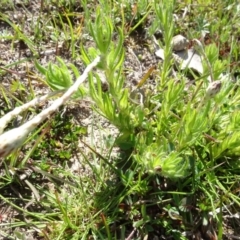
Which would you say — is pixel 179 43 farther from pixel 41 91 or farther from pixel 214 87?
pixel 214 87

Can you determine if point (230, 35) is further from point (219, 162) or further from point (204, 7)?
point (219, 162)

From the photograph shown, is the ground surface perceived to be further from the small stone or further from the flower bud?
the flower bud

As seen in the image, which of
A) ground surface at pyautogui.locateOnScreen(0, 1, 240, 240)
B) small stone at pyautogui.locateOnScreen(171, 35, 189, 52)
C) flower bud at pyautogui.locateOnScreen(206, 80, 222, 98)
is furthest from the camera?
small stone at pyautogui.locateOnScreen(171, 35, 189, 52)

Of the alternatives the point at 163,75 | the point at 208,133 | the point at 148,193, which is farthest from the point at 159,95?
the point at 148,193

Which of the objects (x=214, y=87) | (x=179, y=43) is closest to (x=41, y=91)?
(x=179, y=43)

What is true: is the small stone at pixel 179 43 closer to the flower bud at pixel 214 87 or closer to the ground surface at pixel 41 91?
the ground surface at pixel 41 91

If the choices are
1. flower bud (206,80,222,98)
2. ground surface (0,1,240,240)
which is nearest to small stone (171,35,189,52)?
ground surface (0,1,240,240)

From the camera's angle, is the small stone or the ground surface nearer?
the ground surface

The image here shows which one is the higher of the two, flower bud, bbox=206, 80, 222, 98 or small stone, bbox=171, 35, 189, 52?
flower bud, bbox=206, 80, 222, 98

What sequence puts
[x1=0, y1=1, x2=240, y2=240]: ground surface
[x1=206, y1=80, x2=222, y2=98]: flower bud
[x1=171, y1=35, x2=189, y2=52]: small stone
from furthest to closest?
1. [x1=171, y1=35, x2=189, y2=52]: small stone
2. [x1=0, y1=1, x2=240, y2=240]: ground surface
3. [x1=206, y1=80, x2=222, y2=98]: flower bud

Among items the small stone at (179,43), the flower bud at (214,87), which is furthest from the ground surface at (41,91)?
the flower bud at (214,87)

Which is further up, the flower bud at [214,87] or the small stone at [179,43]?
the flower bud at [214,87]
